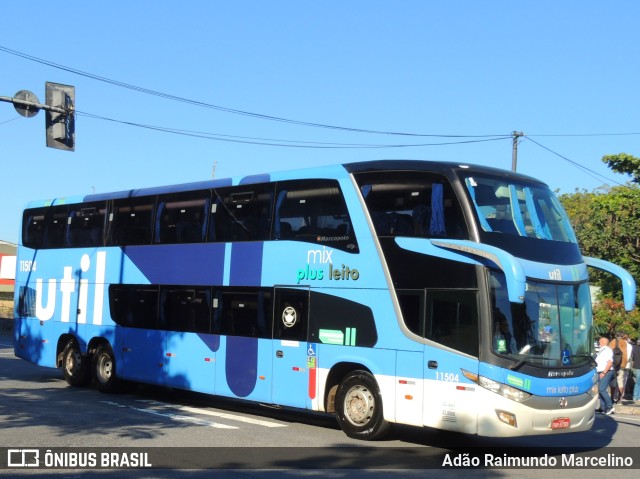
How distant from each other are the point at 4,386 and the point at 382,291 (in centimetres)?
1066

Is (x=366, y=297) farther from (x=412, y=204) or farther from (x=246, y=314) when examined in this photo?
(x=246, y=314)

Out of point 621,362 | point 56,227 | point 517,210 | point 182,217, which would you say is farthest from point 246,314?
point 621,362

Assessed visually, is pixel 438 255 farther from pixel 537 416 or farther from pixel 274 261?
pixel 274 261

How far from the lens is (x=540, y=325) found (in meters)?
11.5

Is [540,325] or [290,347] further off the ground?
[540,325]

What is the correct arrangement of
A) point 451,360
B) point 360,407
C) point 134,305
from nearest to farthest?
point 451,360 → point 360,407 → point 134,305

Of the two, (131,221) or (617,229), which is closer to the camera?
(131,221)

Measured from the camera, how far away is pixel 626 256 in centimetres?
3156

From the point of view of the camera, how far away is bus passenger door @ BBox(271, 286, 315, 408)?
14.1m

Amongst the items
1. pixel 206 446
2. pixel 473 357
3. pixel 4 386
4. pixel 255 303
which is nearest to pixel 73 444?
pixel 206 446

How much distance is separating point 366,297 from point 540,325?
2.81m

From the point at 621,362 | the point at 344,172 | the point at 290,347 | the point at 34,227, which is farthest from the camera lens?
the point at 34,227

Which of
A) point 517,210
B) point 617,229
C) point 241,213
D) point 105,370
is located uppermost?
Result: point 617,229

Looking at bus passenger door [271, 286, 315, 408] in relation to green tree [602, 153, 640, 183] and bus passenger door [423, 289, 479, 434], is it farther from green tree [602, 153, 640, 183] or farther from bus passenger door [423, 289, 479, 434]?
green tree [602, 153, 640, 183]
